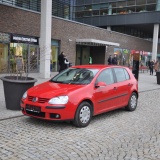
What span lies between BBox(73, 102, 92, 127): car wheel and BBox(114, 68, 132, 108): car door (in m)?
1.53

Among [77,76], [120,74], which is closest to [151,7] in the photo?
[120,74]

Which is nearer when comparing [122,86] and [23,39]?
[122,86]

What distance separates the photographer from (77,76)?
23.4 feet

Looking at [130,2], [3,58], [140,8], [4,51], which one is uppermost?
[130,2]

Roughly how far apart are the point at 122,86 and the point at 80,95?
2.09 m

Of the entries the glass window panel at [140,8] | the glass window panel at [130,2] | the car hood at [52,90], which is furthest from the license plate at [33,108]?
the glass window panel at [130,2]

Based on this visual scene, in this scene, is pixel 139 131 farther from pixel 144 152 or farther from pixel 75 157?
pixel 75 157

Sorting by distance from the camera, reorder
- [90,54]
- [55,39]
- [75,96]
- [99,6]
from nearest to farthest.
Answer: [75,96], [55,39], [90,54], [99,6]

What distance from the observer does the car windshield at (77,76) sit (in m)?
6.87

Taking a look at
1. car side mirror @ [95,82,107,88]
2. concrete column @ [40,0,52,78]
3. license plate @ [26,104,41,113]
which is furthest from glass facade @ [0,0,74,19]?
license plate @ [26,104,41,113]

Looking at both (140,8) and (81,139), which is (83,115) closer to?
(81,139)

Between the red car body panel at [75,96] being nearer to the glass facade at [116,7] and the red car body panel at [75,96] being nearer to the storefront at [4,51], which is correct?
the storefront at [4,51]

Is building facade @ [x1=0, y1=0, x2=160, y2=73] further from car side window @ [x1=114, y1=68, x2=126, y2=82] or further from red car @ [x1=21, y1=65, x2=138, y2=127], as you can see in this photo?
car side window @ [x1=114, y1=68, x2=126, y2=82]

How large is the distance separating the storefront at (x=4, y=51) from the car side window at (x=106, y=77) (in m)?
12.4
